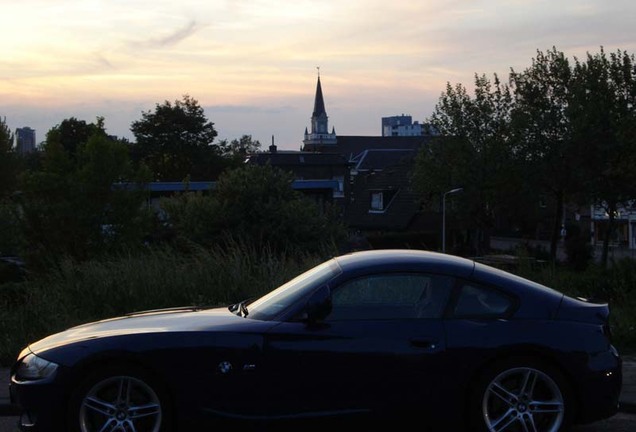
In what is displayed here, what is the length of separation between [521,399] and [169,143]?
7792 cm

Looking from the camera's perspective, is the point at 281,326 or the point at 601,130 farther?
the point at 601,130

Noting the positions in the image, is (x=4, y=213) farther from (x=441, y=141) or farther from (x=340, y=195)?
(x=340, y=195)

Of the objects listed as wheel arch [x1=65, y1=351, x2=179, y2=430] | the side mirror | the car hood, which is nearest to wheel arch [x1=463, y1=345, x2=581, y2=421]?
the side mirror

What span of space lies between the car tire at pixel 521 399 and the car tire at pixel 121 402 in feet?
6.70

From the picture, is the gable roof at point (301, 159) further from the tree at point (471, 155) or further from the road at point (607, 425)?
the road at point (607, 425)

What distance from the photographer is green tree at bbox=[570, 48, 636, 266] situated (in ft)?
142

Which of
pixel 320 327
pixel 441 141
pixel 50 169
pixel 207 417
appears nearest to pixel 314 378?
pixel 320 327

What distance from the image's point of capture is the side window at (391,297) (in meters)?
5.89

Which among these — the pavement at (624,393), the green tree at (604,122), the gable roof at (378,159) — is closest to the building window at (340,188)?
the gable roof at (378,159)

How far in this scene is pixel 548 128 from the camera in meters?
45.6

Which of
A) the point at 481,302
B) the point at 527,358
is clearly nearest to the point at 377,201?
the point at 481,302

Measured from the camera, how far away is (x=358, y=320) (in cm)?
585

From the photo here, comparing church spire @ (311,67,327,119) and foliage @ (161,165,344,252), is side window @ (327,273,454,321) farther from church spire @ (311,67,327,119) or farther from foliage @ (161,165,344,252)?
church spire @ (311,67,327,119)

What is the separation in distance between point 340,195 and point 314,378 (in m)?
76.8
